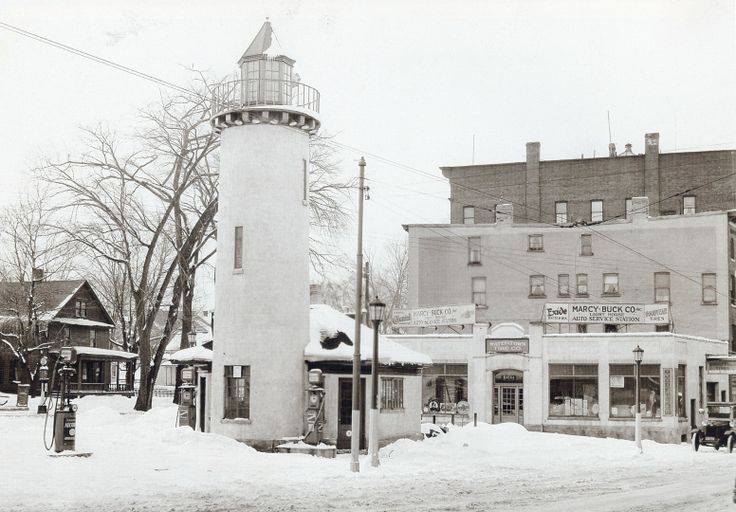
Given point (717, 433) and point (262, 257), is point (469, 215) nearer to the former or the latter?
point (717, 433)

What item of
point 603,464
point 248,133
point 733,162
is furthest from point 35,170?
point 733,162

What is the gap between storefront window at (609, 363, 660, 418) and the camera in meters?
42.3

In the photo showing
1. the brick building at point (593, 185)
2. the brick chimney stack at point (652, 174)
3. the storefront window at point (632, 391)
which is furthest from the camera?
the brick chimney stack at point (652, 174)

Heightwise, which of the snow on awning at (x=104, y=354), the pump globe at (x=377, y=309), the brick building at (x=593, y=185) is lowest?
the snow on awning at (x=104, y=354)

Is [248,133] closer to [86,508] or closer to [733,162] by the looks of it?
[86,508]

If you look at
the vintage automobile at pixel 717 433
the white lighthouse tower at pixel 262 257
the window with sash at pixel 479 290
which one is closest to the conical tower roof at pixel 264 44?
the white lighthouse tower at pixel 262 257

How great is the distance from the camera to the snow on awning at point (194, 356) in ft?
104

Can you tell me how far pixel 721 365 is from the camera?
47.0 metres

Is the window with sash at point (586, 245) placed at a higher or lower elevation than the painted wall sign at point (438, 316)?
higher

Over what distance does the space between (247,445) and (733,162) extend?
44114mm

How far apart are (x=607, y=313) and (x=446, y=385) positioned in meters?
8.73

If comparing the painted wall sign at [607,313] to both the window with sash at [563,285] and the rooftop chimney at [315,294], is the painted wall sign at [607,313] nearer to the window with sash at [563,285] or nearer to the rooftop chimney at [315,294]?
the window with sash at [563,285]

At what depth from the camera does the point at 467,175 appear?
6581cm

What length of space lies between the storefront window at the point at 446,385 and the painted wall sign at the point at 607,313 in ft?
17.0
